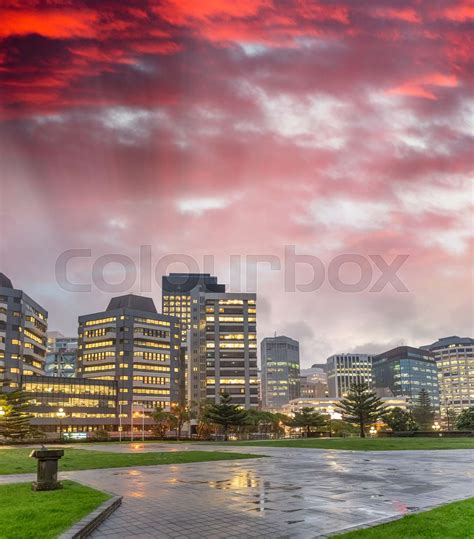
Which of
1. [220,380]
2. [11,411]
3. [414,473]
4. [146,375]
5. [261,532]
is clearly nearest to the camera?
[261,532]

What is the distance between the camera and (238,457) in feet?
109

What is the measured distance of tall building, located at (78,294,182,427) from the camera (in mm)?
153500

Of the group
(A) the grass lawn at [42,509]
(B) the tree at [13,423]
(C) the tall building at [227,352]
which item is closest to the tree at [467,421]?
(B) the tree at [13,423]

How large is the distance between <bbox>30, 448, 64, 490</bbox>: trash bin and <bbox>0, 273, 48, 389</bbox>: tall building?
114783mm

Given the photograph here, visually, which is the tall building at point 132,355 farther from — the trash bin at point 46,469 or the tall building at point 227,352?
the trash bin at point 46,469

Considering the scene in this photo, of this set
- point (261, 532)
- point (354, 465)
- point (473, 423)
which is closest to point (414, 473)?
point (354, 465)

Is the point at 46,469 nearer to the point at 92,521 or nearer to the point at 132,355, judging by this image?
the point at 92,521

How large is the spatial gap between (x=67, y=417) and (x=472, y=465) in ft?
414

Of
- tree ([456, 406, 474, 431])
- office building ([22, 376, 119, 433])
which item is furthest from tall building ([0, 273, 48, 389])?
tree ([456, 406, 474, 431])

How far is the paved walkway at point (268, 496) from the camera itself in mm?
11469

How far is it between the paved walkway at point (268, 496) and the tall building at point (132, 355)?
13178 cm

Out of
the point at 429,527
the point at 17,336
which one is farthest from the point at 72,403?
the point at 429,527

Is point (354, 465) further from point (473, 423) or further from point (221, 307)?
point (221, 307)

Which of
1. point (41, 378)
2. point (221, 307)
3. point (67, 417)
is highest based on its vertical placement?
point (221, 307)
